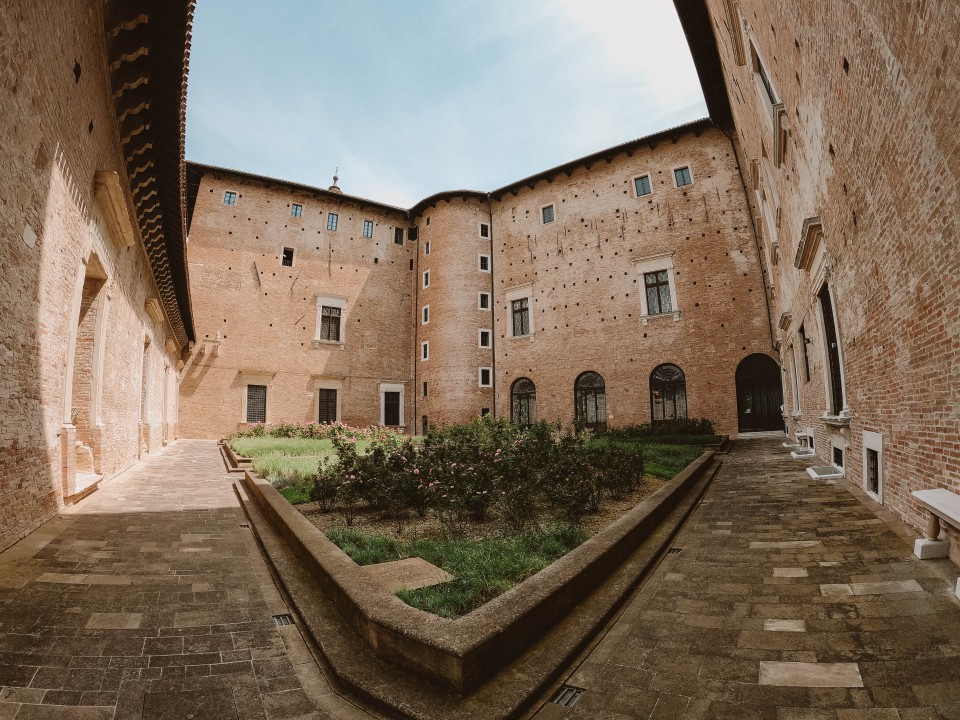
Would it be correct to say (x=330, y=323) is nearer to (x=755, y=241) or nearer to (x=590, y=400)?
(x=590, y=400)

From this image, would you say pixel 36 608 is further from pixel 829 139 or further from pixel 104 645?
pixel 829 139

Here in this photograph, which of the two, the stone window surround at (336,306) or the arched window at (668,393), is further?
the stone window surround at (336,306)

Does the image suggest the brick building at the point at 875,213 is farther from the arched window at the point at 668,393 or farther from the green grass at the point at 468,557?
the arched window at the point at 668,393

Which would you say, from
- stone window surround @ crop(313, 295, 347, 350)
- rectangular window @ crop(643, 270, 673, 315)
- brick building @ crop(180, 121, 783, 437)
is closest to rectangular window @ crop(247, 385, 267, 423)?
brick building @ crop(180, 121, 783, 437)

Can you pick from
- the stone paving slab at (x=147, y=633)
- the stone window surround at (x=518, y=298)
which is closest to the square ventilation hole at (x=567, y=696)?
the stone paving slab at (x=147, y=633)

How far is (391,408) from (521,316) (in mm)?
8683

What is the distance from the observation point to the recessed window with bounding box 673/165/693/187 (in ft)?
67.9

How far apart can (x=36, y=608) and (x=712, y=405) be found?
19537 millimetres

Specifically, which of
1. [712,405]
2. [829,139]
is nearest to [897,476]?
[829,139]

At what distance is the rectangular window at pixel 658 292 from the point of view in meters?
20.5

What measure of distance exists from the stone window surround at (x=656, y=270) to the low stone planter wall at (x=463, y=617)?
56.6ft

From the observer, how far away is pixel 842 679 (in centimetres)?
237

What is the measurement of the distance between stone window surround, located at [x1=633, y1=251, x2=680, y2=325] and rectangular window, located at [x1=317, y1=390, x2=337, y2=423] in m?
15.6

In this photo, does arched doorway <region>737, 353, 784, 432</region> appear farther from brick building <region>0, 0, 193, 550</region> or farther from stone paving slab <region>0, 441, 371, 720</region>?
brick building <region>0, 0, 193, 550</region>
